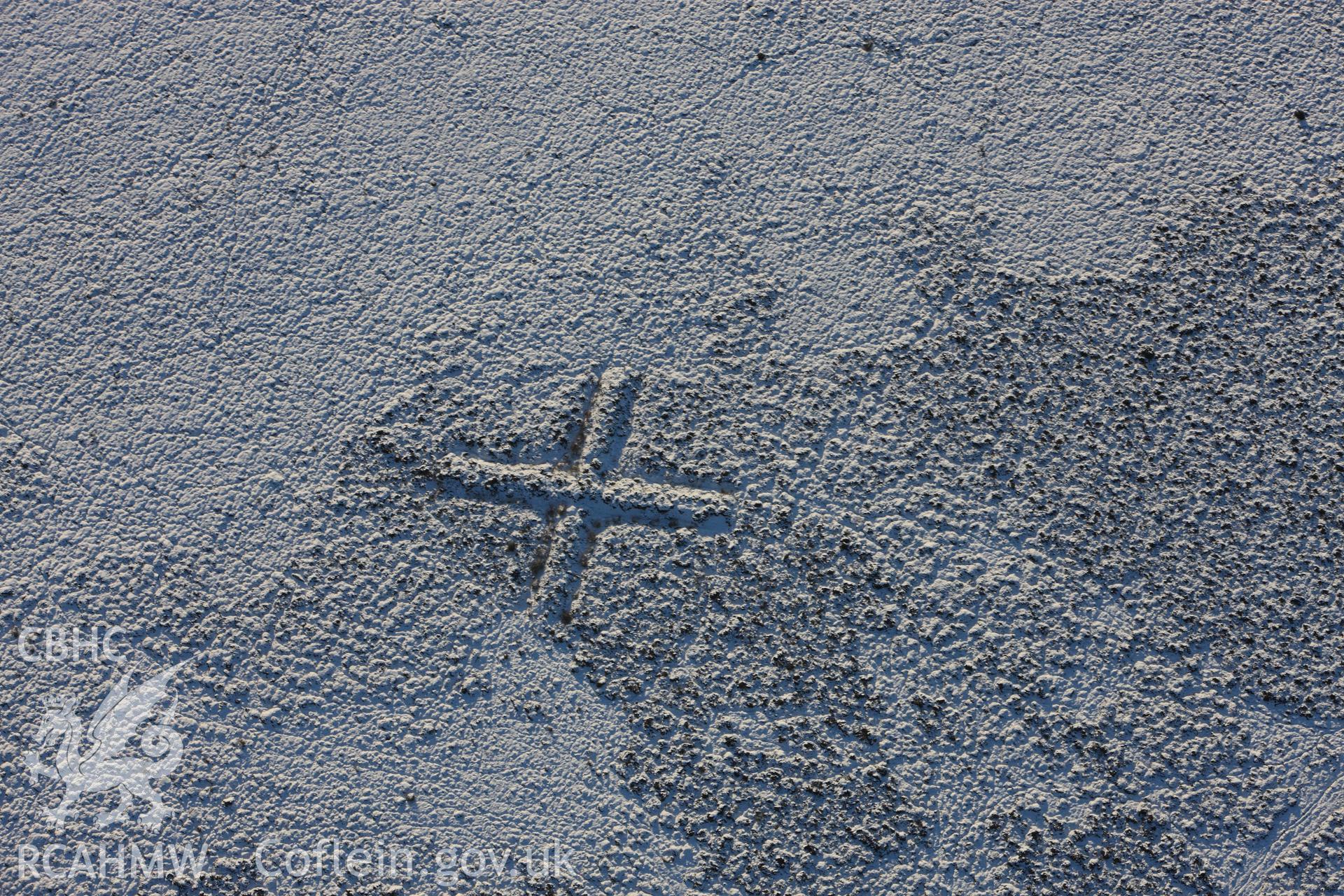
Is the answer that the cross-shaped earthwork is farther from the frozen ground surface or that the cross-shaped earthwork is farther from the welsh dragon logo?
the welsh dragon logo

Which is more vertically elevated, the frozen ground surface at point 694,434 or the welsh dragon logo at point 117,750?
the frozen ground surface at point 694,434

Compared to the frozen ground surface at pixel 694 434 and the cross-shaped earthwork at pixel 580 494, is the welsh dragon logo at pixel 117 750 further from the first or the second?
the cross-shaped earthwork at pixel 580 494

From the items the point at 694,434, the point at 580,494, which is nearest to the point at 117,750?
the point at 580,494

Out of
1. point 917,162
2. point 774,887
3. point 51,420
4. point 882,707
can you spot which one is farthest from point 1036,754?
point 51,420

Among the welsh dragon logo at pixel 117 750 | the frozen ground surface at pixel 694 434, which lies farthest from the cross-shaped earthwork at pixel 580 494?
the welsh dragon logo at pixel 117 750

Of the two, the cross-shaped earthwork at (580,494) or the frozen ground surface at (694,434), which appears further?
the cross-shaped earthwork at (580,494)

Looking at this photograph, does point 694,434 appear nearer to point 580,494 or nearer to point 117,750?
point 580,494
